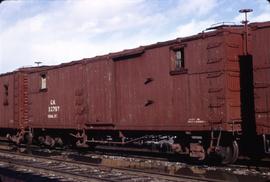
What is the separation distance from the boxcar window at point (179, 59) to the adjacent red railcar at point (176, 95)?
35 millimetres

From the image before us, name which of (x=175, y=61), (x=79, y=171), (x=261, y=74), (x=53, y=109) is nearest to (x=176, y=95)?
(x=175, y=61)

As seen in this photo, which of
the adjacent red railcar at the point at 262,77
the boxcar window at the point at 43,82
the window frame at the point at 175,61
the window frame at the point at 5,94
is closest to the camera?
the adjacent red railcar at the point at 262,77

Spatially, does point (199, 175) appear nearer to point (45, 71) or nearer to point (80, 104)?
point (80, 104)

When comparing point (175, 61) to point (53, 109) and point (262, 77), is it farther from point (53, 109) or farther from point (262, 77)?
point (53, 109)

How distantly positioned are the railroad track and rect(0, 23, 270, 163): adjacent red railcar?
2483mm

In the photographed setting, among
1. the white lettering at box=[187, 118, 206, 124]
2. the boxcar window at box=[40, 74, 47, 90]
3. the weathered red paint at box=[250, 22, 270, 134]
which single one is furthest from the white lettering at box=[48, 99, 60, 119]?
the weathered red paint at box=[250, 22, 270, 134]

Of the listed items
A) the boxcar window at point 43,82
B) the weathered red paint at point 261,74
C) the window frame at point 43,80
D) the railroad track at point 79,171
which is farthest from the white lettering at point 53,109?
the weathered red paint at point 261,74

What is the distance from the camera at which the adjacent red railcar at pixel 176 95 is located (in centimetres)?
1363

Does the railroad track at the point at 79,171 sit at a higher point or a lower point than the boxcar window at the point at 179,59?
lower

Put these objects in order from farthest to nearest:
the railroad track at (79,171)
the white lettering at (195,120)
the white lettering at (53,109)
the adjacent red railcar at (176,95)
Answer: the white lettering at (53,109) < the white lettering at (195,120) < the adjacent red railcar at (176,95) < the railroad track at (79,171)

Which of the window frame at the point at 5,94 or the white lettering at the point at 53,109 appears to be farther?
the window frame at the point at 5,94

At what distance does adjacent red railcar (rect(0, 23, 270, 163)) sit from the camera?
44.7ft

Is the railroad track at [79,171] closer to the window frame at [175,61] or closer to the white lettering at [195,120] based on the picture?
the white lettering at [195,120]

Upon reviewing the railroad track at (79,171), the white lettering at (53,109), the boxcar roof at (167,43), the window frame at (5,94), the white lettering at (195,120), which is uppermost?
the boxcar roof at (167,43)
